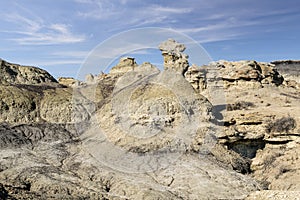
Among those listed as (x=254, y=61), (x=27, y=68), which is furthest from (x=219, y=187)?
(x=254, y=61)

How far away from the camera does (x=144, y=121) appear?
19.8 metres

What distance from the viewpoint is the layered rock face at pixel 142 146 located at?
49.7 feet

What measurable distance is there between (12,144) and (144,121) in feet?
21.3

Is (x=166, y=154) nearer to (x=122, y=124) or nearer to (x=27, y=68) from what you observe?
(x=122, y=124)

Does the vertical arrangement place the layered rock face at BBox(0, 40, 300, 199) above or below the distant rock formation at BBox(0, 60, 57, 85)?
below

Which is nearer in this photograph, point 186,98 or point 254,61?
point 186,98

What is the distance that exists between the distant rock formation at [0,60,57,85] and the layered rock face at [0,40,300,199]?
298 inches

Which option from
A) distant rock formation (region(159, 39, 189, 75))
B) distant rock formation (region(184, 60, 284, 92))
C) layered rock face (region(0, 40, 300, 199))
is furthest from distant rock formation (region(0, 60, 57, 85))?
distant rock formation (region(184, 60, 284, 92))

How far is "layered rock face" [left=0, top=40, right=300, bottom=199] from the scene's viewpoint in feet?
49.7

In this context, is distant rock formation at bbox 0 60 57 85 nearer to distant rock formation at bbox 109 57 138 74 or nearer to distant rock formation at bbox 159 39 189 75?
distant rock formation at bbox 109 57 138 74

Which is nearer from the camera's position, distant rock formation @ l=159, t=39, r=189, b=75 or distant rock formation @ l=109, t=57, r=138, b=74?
distant rock formation @ l=159, t=39, r=189, b=75

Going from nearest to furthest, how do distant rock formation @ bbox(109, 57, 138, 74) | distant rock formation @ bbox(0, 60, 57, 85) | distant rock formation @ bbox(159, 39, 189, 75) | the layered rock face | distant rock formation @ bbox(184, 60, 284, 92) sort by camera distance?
the layered rock face
distant rock formation @ bbox(0, 60, 57, 85)
distant rock formation @ bbox(159, 39, 189, 75)
distant rock formation @ bbox(184, 60, 284, 92)
distant rock formation @ bbox(109, 57, 138, 74)

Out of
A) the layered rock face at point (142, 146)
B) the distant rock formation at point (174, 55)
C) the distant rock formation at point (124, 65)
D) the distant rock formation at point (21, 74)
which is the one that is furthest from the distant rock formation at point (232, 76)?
the distant rock formation at point (21, 74)

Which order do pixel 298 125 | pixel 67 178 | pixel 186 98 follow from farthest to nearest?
pixel 298 125, pixel 186 98, pixel 67 178
